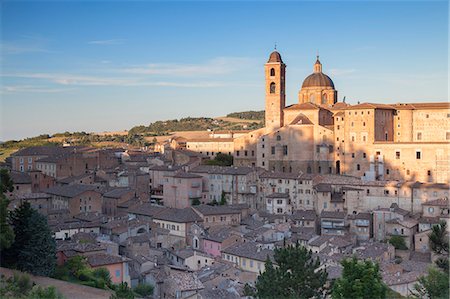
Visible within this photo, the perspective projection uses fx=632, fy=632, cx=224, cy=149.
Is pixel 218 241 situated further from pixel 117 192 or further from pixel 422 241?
pixel 117 192

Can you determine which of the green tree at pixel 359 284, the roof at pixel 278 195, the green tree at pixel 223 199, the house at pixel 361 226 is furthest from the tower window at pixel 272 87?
the green tree at pixel 359 284

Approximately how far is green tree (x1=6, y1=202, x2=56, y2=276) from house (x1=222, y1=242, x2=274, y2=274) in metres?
9.71

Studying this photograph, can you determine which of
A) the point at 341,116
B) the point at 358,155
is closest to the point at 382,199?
the point at 358,155

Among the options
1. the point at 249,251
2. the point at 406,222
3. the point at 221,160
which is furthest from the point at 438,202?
the point at 221,160

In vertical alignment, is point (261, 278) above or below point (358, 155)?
below

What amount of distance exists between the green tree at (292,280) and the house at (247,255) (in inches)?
327

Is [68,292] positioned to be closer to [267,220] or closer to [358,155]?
[267,220]

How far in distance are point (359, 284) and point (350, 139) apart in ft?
88.0

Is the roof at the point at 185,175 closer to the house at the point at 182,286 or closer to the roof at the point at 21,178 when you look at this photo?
the roof at the point at 21,178

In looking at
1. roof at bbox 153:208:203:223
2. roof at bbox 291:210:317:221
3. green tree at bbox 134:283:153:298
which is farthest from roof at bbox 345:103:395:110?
green tree at bbox 134:283:153:298

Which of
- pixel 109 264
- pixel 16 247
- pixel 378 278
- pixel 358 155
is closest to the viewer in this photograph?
pixel 378 278

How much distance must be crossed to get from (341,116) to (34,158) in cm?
2620

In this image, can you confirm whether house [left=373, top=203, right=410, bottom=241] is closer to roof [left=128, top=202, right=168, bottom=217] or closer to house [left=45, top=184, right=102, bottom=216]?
roof [left=128, top=202, right=168, bottom=217]

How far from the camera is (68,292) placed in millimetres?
21297
